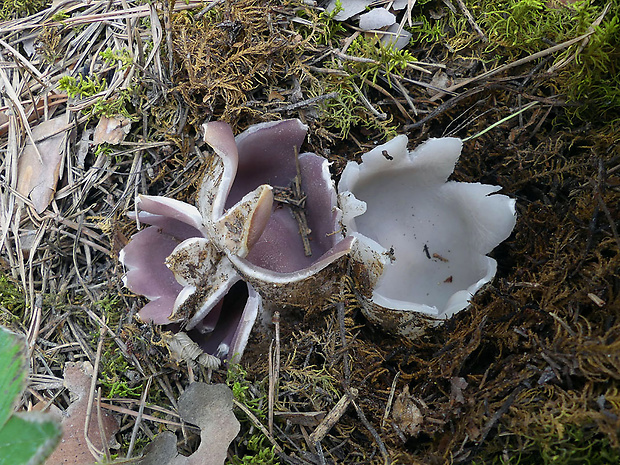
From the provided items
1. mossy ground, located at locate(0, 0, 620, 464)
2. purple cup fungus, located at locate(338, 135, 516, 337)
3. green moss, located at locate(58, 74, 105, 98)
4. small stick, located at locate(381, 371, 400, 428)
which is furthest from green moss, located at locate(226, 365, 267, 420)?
green moss, located at locate(58, 74, 105, 98)

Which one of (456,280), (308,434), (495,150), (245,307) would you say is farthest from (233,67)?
(308,434)

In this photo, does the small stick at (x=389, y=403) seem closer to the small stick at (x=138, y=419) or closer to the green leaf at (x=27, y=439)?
the small stick at (x=138, y=419)

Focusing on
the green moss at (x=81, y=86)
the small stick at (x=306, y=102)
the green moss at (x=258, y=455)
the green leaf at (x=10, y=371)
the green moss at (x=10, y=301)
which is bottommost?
the green moss at (x=258, y=455)

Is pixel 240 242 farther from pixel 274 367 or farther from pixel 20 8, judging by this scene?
pixel 20 8

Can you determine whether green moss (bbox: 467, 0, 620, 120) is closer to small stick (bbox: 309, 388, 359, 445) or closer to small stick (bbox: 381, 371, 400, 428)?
small stick (bbox: 381, 371, 400, 428)

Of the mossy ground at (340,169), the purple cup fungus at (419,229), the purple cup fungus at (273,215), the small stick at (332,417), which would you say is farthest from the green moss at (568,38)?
the small stick at (332,417)

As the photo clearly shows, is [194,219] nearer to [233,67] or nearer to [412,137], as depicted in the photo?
[233,67]

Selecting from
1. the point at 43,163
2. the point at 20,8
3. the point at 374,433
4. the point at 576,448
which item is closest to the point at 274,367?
the point at 374,433
